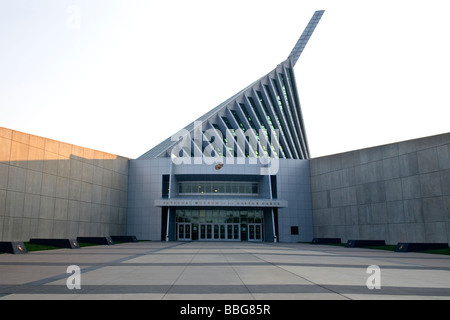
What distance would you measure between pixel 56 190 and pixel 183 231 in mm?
17007

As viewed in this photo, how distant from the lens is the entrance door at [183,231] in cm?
4384

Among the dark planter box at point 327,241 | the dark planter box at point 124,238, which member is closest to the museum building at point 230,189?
the dark planter box at point 124,238

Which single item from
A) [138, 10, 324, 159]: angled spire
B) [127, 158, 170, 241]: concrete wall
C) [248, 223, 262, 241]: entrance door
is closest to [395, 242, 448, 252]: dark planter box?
[248, 223, 262, 241]: entrance door

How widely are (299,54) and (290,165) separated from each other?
40583 mm

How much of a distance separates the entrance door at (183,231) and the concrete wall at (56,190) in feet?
21.5

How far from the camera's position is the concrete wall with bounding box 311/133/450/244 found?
2908 cm

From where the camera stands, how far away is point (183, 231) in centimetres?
4394

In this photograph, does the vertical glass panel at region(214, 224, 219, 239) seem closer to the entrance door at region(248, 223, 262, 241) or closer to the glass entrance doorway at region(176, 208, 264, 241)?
the glass entrance doorway at region(176, 208, 264, 241)

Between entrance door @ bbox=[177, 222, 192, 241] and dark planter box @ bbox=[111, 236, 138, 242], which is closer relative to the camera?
dark planter box @ bbox=[111, 236, 138, 242]

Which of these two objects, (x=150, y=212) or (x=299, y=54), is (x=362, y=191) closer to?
(x=150, y=212)

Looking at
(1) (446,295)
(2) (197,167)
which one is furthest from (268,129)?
(1) (446,295)

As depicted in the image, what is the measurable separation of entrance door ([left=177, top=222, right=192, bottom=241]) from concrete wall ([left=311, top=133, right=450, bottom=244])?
15.4 m

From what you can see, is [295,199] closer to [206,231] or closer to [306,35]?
[206,231]
